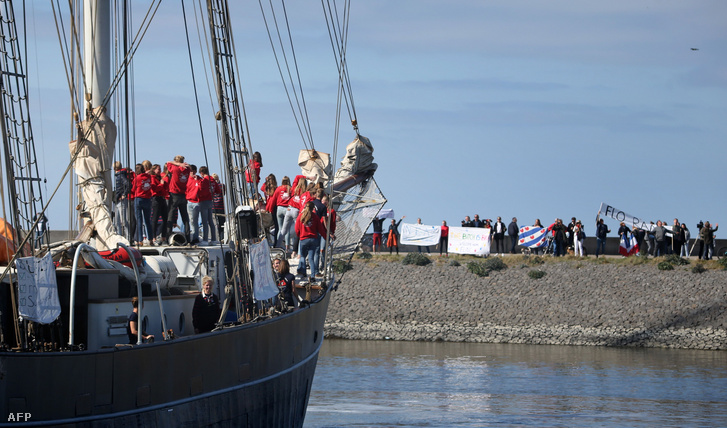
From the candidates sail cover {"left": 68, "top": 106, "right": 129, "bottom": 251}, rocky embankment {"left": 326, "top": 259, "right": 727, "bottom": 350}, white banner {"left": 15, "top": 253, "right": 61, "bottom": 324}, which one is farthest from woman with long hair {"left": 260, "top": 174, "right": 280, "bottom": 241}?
rocky embankment {"left": 326, "top": 259, "right": 727, "bottom": 350}

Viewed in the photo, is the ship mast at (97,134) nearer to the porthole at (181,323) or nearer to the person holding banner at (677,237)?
the porthole at (181,323)

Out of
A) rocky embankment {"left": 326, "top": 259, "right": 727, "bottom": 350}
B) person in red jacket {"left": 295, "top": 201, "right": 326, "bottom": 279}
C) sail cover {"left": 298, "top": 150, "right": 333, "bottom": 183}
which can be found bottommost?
rocky embankment {"left": 326, "top": 259, "right": 727, "bottom": 350}

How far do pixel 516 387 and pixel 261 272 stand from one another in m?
16.1

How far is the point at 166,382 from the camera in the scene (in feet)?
40.1

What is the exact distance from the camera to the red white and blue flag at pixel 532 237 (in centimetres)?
4969

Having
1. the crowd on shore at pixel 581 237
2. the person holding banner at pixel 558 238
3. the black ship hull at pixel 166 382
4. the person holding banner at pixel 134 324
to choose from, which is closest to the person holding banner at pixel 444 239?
the crowd on shore at pixel 581 237

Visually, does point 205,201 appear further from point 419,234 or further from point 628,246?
point 628,246

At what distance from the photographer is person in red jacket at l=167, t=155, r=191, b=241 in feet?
67.4

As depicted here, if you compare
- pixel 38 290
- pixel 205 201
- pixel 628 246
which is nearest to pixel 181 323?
pixel 38 290

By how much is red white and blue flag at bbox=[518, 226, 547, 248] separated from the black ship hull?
3359 cm

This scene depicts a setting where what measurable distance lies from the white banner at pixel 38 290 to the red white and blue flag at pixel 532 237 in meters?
40.0

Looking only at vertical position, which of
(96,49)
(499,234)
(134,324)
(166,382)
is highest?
(96,49)

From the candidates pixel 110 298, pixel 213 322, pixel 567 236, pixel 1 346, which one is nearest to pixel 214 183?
pixel 213 322

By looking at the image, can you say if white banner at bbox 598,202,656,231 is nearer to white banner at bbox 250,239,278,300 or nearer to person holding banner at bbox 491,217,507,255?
person holding banner at bbox 491,217,507,255
